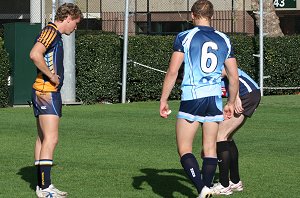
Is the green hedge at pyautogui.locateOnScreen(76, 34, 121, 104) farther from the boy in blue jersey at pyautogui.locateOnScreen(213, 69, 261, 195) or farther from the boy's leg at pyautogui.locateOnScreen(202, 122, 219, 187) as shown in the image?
the boy's leg at pyautogui.locateOnScreen(202, 122, 219, 187)

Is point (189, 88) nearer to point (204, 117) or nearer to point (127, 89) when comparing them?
point (204, 117)

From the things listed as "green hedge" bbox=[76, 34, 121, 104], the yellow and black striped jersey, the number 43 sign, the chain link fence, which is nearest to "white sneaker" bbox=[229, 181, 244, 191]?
the yellow and black striped jersey

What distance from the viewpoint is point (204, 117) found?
921cm

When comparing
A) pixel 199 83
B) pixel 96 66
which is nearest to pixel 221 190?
pixel 199 83

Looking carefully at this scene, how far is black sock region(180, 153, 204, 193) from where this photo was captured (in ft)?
30.0

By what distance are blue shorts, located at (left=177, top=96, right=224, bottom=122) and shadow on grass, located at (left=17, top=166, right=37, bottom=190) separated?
2.35 meters

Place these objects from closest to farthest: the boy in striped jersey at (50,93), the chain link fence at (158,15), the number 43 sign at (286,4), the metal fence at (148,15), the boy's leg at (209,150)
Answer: the boy's leg at (209,150) → the boy in striped jersey at (50,93) → the metal fence at (148,15) → the chain link fence at (158,15) → the number 43 sign at (286,4)

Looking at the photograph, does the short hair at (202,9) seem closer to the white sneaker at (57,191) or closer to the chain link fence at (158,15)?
the white sneaker at (57,191)

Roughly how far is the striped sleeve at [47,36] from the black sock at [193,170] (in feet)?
6.14

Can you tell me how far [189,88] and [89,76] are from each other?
15.6 m

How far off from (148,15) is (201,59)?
2867 cm

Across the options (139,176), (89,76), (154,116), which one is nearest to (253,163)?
(139,176)

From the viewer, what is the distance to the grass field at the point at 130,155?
34.9 feet

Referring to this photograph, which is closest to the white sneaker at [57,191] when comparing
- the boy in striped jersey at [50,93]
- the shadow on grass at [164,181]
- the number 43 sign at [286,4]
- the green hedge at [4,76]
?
the boy in striped jersey at [50,93]
